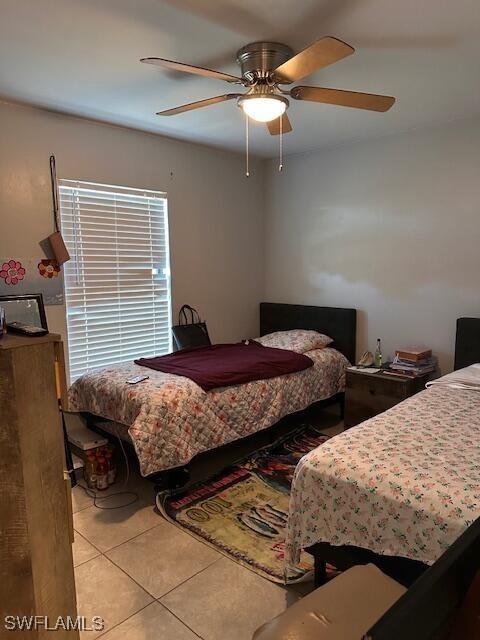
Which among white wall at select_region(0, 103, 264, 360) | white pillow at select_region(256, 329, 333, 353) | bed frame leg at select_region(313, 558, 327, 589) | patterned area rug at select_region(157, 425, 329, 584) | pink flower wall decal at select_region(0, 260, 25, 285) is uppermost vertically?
white wall at select_region(0, 103, 264, 360)

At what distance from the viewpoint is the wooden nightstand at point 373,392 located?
3.29 metres

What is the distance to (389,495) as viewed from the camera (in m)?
1.57

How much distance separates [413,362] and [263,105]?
7.40 feet

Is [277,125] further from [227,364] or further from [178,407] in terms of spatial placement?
[178,407]

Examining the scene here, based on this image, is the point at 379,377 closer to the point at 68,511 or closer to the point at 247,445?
the point at 247,445

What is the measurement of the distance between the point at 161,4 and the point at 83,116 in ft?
5.35

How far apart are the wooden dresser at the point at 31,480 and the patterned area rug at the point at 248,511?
1.15 meters

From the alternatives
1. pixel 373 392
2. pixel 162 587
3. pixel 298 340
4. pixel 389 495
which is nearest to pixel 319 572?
pixel 389 495

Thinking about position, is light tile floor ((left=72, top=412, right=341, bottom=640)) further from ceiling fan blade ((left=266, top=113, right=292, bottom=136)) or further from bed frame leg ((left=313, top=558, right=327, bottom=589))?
ceiling fan blade ((left=266, top=113, right=292, bottom=136))

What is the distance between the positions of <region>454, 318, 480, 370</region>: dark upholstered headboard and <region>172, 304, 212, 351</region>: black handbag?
6.86 ft

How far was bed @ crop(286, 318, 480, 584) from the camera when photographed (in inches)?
57.9

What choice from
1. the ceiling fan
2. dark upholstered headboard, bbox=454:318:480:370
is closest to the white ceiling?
the ceiling fan

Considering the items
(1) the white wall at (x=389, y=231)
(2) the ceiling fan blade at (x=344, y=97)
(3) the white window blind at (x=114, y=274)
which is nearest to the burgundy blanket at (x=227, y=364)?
(3) the white window blind at (x=114, y=274)

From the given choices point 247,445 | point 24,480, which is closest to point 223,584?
point 24,480
